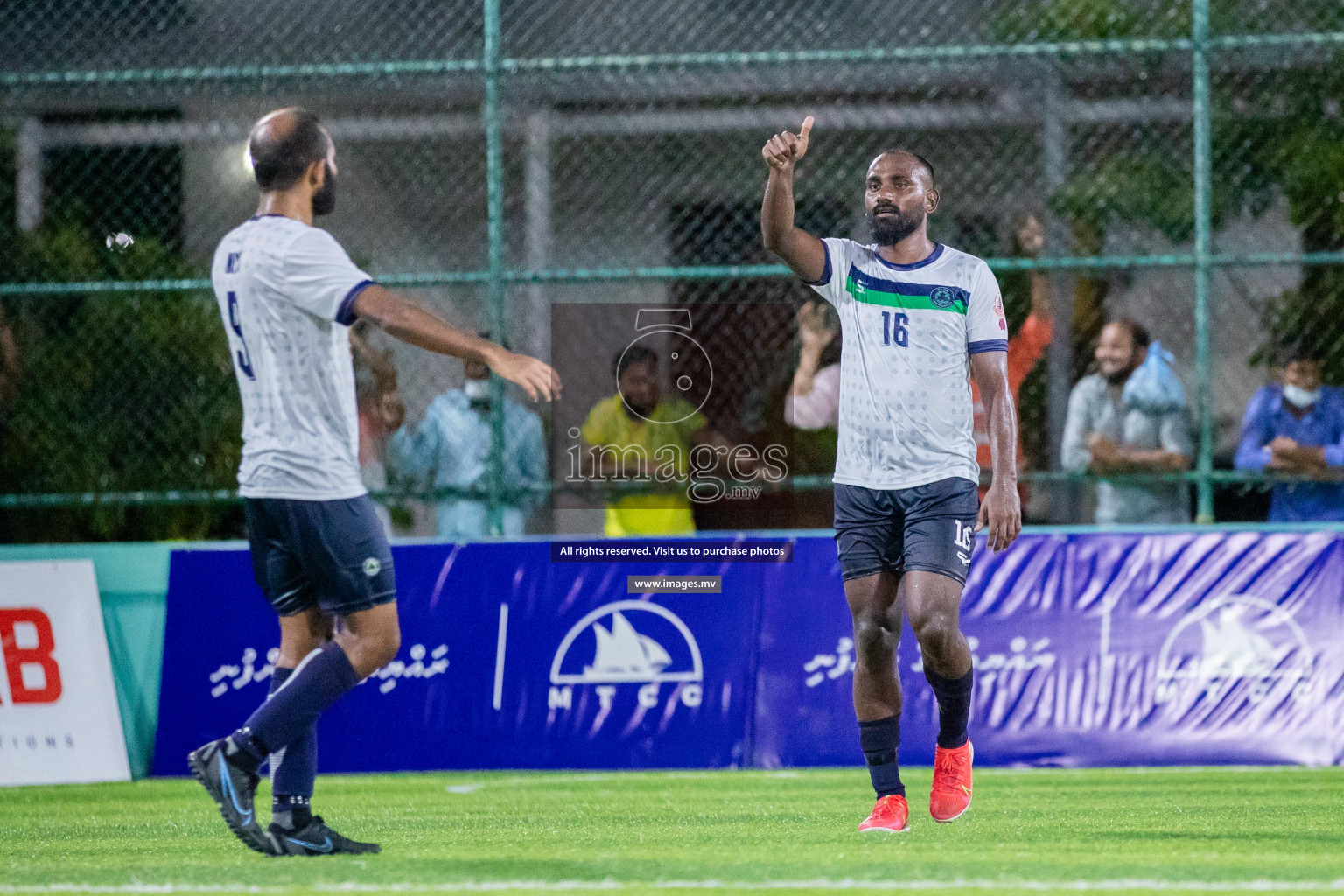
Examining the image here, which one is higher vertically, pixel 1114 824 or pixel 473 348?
pixel 473 348

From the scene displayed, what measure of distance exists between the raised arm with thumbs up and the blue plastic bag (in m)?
3.53

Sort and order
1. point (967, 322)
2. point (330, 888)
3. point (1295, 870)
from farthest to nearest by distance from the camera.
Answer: point (967, 322) < point (1295, 870) < point (330, 888)

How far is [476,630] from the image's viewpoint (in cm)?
817

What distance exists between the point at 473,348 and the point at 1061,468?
Answer: 507 cm

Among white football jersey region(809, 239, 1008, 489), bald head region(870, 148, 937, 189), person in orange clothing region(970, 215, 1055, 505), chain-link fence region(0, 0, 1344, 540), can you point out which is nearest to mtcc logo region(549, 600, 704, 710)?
chain-link fence region(0, 0, 1344, 540)

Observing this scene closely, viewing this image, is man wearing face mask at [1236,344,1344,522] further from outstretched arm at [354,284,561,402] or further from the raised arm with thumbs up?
outstretched arm at [354,284,561,402]

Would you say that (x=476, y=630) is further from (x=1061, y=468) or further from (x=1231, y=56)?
(x=1231, y=56)

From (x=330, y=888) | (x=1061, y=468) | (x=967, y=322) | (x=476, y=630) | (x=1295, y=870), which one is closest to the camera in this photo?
(x=330, y=888)

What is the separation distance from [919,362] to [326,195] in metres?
2.05

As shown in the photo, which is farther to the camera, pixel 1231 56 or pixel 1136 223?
pixel 1136 223

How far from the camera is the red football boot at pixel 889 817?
18.3 ft

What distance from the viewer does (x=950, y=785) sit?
5781 mm

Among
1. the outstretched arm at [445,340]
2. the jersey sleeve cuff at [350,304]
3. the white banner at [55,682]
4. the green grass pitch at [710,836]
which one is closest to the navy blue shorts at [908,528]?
the green grass pitch at [710,836]

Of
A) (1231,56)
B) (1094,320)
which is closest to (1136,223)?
(1094,320)
